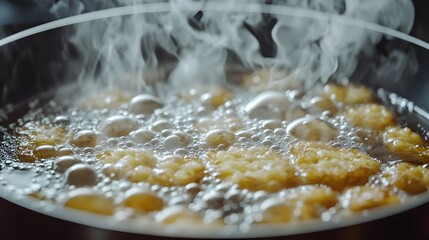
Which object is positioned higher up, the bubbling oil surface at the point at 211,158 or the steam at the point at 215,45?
the steam at the point at 215,45

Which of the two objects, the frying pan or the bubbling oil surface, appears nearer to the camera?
the bubbling oil surface

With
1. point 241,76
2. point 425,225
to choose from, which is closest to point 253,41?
point 241,76

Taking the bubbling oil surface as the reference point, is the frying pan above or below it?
above

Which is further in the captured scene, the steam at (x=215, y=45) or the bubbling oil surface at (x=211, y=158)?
the steam at (x=215, y=45)

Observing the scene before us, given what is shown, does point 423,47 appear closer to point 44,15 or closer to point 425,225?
point 425,225

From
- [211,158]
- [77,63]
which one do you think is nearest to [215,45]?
[77,63]

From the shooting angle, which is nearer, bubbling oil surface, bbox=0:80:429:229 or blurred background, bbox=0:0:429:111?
bubbling oil surface, bbox=0:80:429:229

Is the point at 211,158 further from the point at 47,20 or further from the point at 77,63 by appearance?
the point at 47,20
